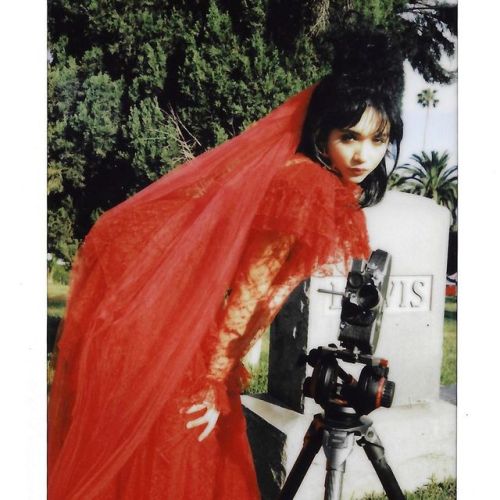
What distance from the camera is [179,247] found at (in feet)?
5.46

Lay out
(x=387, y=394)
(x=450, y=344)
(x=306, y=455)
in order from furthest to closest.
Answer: (x=450, y=344) → (x=306, y=455) → (x=387, y=394)

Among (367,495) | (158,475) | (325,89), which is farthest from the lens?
(367,495)

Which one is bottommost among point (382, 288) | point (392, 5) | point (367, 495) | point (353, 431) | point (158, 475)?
point (367, 495)

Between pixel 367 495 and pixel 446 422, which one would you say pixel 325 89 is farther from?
pixel 367 495

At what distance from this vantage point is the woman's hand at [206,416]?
1658 millimetres

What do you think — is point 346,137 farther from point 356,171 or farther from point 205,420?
point 205,420

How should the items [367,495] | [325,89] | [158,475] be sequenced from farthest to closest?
[367,495]
[325,89]
[158,475]

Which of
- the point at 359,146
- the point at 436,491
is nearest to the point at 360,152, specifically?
the point at 359,146

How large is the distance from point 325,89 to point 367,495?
1387 mm

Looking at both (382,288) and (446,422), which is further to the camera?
(446,422)

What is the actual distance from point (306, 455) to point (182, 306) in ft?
2.04

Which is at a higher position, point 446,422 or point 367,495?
point 446,422

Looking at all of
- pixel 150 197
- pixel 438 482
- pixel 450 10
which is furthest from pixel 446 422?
pixel 450 10

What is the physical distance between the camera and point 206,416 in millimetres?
1672
